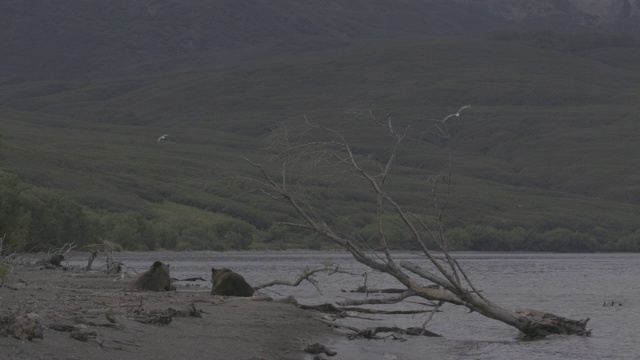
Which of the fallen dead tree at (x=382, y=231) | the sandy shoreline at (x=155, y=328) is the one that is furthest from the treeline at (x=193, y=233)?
the fallen dead tree at (x=382, y=231)

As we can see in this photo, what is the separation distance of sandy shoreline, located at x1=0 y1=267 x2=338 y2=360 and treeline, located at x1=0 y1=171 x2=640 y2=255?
759 inches

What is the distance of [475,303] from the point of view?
996 inches

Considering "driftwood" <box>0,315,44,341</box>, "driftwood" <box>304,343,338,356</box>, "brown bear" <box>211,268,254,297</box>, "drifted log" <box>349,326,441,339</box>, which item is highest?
"driftwood" <box>0,315,44,341</box>

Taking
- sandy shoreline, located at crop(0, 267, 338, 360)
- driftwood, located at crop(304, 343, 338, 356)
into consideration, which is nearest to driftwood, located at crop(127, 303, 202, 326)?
sandy shoreline, located at crop(0, 267, 338, 360)

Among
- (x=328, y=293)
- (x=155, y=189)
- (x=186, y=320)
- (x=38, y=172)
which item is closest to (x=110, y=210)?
(x=38, y=172)

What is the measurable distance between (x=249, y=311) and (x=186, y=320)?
531 cm

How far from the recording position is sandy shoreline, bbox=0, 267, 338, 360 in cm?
1722

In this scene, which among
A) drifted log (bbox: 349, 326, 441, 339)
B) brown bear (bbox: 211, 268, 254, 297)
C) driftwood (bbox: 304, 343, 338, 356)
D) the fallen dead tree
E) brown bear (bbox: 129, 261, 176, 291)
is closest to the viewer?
driftwood (bbox: 304, 343, 338, 356)

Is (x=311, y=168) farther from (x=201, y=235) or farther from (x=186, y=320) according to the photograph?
(x=201, y=235)

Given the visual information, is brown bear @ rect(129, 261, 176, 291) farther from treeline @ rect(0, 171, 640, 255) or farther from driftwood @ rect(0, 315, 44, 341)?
driftwood @ rect(0, 315, 44, 341)

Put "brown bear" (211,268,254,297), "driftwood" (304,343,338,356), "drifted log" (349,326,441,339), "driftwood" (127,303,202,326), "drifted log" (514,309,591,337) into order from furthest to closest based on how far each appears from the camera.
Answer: "brown bear" (211,268,254,297), "drifted log" (514,309,591,337), "drifted log" (349,326,441,339), "driftwood" (304,343,338,356), "driftwood" (127,303,202,326)

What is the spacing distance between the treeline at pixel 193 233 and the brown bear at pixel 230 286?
43.4 ft

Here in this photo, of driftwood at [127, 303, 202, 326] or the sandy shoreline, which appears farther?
driftwood at [127, 303, 202, 326]

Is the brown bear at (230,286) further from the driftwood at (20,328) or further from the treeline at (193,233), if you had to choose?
the driftwood at (20,328)
